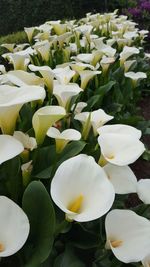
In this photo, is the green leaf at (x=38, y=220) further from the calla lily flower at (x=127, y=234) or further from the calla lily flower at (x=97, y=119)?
the calla lily flower at (x=97, y=119)

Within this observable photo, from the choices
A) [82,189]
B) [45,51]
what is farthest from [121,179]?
[45,51]

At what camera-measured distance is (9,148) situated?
93 cm

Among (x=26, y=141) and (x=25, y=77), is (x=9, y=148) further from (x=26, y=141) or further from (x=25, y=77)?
(x=25, y=77)

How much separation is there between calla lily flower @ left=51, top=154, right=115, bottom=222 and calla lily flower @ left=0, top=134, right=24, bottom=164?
111 millimetres

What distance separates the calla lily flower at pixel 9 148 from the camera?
35.5 inches

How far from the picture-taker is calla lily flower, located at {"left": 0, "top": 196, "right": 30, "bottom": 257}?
0.86 m

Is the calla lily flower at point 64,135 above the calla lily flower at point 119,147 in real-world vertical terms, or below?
below

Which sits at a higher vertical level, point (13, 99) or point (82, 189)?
point (13, 99)

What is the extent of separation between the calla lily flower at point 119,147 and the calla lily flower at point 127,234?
148 mm

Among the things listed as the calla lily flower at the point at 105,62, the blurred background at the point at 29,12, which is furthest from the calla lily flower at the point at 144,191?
the blurred background at the point at 29,12

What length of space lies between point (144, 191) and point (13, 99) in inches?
19.0

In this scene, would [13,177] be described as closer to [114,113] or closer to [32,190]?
[32,190]

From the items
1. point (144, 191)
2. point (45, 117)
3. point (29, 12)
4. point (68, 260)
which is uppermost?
point (45, 117)

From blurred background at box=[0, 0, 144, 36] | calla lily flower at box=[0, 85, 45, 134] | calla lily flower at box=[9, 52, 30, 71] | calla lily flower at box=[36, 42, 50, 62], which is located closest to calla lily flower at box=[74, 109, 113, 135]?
calla lily flower at box=[0, 85, 45, 134]
